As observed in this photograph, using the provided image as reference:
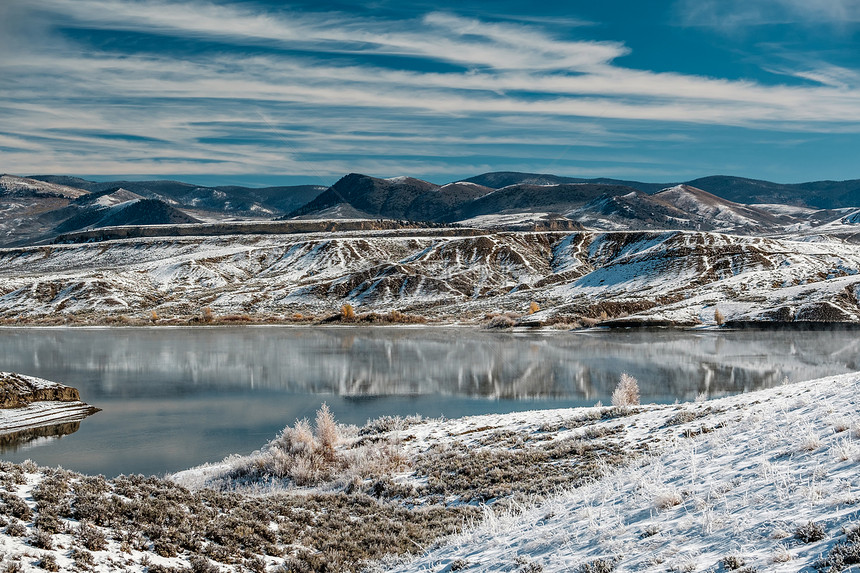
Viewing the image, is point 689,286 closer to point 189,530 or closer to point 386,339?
point 386,339

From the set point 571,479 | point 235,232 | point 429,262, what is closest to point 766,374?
point 571,479

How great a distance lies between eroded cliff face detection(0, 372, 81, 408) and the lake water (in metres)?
1.49

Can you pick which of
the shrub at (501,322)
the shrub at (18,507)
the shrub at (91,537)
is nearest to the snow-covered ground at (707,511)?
the shrub at (91,537)

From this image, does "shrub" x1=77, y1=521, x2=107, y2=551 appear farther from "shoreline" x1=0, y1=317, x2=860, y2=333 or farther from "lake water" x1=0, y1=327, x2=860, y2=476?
"shoreline" x1=0, y1=317, x2=860, y2=333

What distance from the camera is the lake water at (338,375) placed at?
2473cm

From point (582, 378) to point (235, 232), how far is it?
175 metres

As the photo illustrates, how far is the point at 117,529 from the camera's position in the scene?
10258 millimetres

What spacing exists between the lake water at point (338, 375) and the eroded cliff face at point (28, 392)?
4.89 ft

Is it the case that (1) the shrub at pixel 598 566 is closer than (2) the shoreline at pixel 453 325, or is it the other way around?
(1) the shrub at pixel 598 566

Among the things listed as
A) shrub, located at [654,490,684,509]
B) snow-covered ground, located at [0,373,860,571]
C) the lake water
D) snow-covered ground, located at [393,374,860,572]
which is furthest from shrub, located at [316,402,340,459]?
shrub, located at [654,490,684,509]

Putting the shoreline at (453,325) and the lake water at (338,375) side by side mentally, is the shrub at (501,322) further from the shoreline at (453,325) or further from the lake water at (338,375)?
the lake water at (338,375)

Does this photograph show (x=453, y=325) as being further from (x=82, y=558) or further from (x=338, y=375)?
(x=82, y=558)

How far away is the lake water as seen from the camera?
974 inches

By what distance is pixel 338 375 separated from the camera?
40.3m
